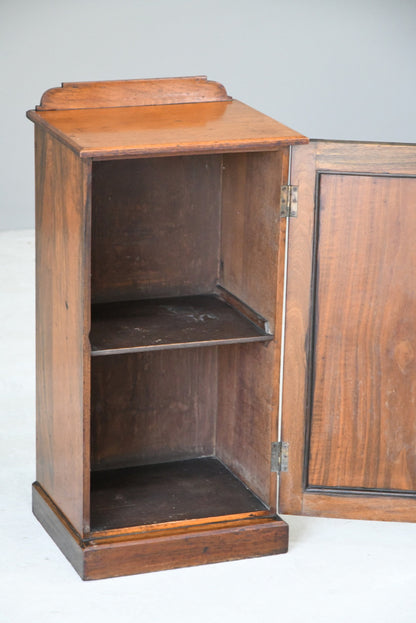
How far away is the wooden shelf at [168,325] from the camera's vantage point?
11.6ft

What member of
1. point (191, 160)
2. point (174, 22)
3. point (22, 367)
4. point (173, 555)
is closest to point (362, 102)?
point (174, 22)

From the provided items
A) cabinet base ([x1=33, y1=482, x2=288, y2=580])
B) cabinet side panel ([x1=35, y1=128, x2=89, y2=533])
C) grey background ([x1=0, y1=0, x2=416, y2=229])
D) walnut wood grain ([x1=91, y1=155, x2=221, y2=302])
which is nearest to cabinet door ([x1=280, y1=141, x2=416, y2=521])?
cabinet base ([x1=33, y1=482, x2=288, y2=580])

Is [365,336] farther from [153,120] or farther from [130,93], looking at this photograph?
[130,93]

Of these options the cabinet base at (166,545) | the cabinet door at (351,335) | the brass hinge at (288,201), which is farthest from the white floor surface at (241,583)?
the brass hinge at (288,201)

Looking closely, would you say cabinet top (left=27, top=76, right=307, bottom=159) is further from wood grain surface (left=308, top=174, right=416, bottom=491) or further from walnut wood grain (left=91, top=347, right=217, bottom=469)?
walnut wood grain (left=91, top=347, right=217, bottom=469)

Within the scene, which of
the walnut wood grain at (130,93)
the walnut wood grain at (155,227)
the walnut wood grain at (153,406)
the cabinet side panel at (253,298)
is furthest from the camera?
the walnut wood grain at (153,406)

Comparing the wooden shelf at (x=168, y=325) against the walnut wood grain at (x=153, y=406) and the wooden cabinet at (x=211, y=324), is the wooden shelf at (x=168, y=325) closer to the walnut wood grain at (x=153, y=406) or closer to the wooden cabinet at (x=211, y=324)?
the wooden cabinet at (x=211, y=324)

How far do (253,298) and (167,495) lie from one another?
704 millimetres

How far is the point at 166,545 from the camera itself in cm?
358

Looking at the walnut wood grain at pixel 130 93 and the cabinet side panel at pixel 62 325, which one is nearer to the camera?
the cabinet side panel at pixel 62 325

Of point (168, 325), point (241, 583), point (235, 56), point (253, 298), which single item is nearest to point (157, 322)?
point (168, 325)

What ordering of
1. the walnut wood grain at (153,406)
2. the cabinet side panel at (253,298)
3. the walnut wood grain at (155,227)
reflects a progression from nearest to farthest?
the cabinet side panel at (253,298), the walnut wood grain at (155,227), the walnut wood grain at (153,406)

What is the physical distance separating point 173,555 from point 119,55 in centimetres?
492

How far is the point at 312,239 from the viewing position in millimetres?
3648
